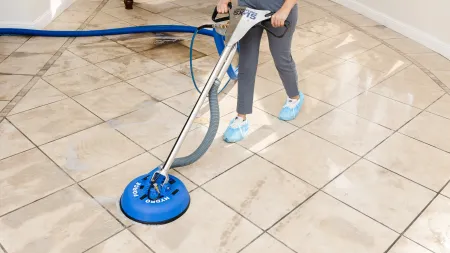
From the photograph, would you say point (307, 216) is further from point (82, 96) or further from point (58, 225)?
point (82, 96)

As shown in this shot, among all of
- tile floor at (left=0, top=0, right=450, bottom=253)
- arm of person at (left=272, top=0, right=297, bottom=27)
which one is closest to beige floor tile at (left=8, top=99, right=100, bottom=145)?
tile floor at (left=0, top=0, right=450, bottom=253)

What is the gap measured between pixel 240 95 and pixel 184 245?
781 millimetres

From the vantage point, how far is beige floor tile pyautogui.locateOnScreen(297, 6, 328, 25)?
378cm

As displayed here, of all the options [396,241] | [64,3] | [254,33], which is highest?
[254,33]

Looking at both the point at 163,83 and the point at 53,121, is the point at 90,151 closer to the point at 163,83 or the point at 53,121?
the point at 53,121

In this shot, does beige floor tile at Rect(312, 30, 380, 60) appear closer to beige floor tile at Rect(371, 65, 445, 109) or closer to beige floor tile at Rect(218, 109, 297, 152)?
beige floor tile at Rect(371, 65, 445, 109)

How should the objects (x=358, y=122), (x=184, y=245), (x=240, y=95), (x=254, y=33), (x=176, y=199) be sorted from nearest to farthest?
(x=184, y=245)
(x=176, y=199)
(x=254, y=33)
(x=240, y=95)
(x=358, y=122)

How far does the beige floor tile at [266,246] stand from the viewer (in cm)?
142

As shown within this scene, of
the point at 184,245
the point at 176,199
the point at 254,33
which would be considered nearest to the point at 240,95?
the point at 254,33

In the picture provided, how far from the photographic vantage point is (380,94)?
2521 mm

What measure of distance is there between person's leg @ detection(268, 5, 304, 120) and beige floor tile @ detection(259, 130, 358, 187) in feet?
0.57

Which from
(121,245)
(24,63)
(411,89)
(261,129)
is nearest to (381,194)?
(261,129)

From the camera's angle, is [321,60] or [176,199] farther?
[321,60]

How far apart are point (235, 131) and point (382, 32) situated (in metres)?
2.11
